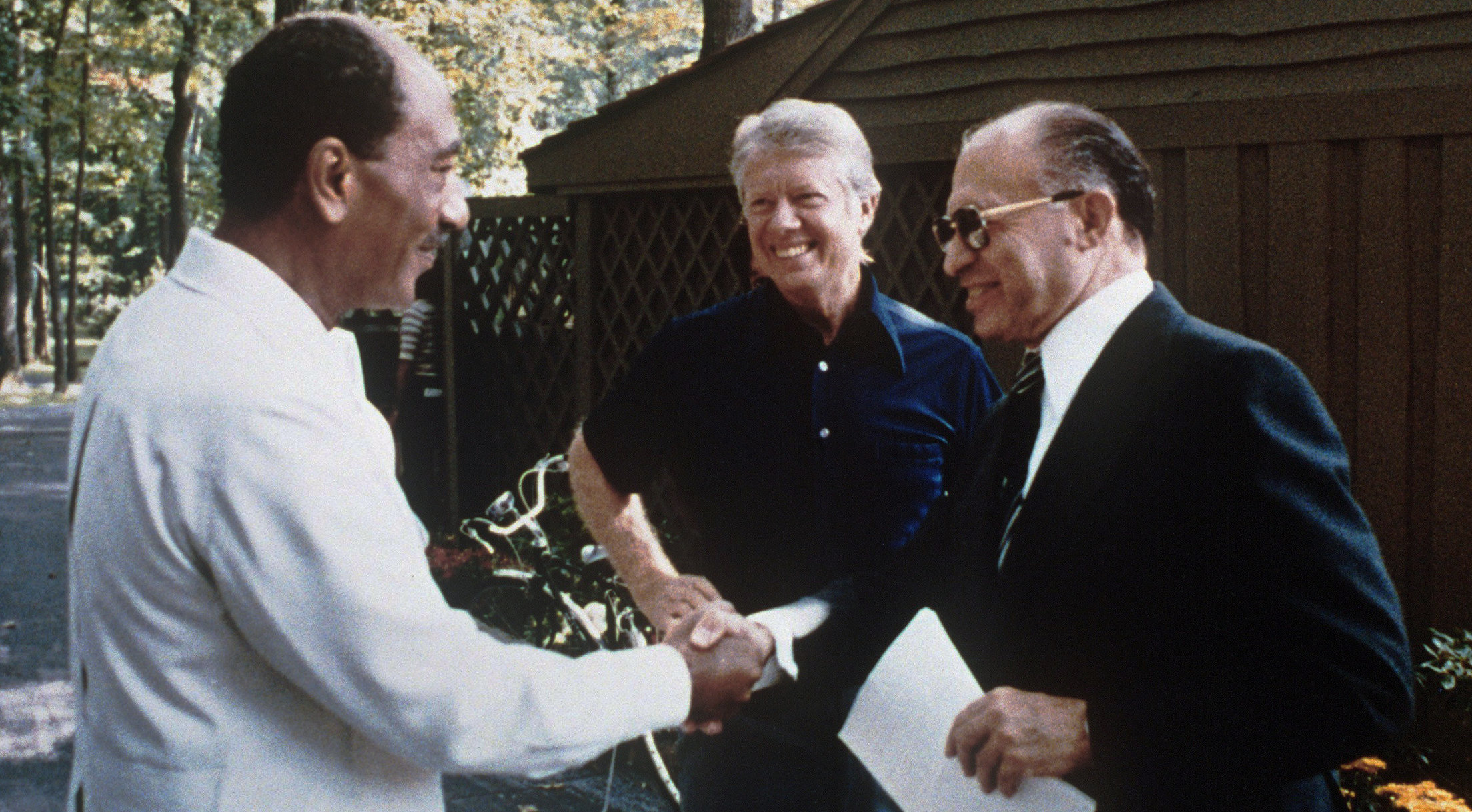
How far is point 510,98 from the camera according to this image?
22.7 meters

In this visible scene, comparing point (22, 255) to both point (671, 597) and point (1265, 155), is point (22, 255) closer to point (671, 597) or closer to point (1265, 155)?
point (1265, 155)

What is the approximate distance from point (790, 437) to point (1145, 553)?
971 millimetres

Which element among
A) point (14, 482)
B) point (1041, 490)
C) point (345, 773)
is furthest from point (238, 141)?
point (14, 482)

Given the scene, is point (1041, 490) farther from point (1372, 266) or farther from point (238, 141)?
point (1372, 266)

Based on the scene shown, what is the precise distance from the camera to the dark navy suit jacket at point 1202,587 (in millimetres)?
1524

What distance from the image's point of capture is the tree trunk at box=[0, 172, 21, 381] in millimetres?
23688

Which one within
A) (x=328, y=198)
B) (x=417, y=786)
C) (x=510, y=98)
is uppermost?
(x=510, y=98)

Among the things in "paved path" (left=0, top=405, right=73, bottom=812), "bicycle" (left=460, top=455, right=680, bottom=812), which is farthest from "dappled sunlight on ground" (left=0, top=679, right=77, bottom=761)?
"bicycle" (left=460, top=455, right=680, bottom=812)

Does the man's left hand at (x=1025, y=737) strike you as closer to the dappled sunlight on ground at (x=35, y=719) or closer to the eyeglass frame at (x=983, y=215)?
the eyeglass frame at (x=983, y=215)

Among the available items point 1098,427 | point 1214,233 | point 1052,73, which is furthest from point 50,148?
point 1098,427

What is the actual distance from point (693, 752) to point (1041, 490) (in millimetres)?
1080

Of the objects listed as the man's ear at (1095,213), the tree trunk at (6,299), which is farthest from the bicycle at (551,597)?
the tree trunk at (6,299)

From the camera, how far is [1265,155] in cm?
502

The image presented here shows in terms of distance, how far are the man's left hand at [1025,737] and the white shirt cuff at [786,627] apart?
1.73ft
